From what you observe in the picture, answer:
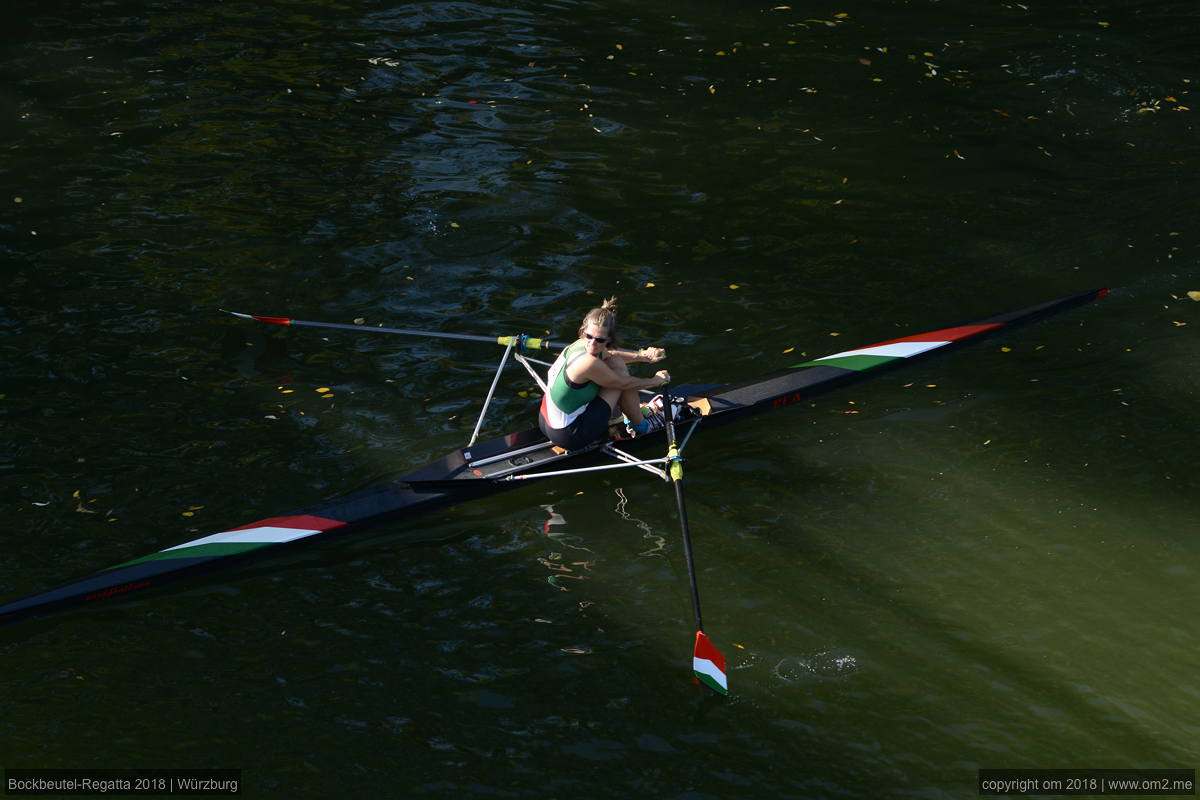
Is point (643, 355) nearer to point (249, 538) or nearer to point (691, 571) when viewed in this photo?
point (691, 571)

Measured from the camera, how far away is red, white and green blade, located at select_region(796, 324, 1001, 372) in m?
8.95

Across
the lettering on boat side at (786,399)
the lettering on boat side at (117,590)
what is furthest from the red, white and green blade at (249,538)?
the lettering on boat side at (786,399)

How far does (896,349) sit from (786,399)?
45.6 inches

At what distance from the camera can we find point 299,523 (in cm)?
717

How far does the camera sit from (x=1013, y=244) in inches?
434

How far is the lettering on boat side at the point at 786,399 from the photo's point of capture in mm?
8602

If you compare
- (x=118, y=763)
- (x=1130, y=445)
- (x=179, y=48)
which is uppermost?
(x=179, y=48)

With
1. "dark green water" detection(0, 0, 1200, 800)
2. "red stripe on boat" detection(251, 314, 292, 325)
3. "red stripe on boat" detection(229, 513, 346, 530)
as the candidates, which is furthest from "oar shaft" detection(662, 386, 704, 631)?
"red stripe on boat" detection(251, 314, 292, 325)

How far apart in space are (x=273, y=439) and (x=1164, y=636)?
5883mm

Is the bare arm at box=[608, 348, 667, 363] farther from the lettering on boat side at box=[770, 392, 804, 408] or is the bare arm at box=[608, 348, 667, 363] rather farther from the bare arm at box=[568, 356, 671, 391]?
the lettering on boat side at box=[770, 392, 804, 408]

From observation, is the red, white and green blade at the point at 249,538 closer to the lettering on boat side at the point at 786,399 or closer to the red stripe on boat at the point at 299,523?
the red stripe on boat at the point at 299,523

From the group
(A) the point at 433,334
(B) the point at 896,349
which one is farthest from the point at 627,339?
(B) the point at 896,349

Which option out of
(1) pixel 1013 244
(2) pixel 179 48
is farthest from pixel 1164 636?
(2) pixel 179 48

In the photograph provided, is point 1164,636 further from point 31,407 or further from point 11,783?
point 31,407
